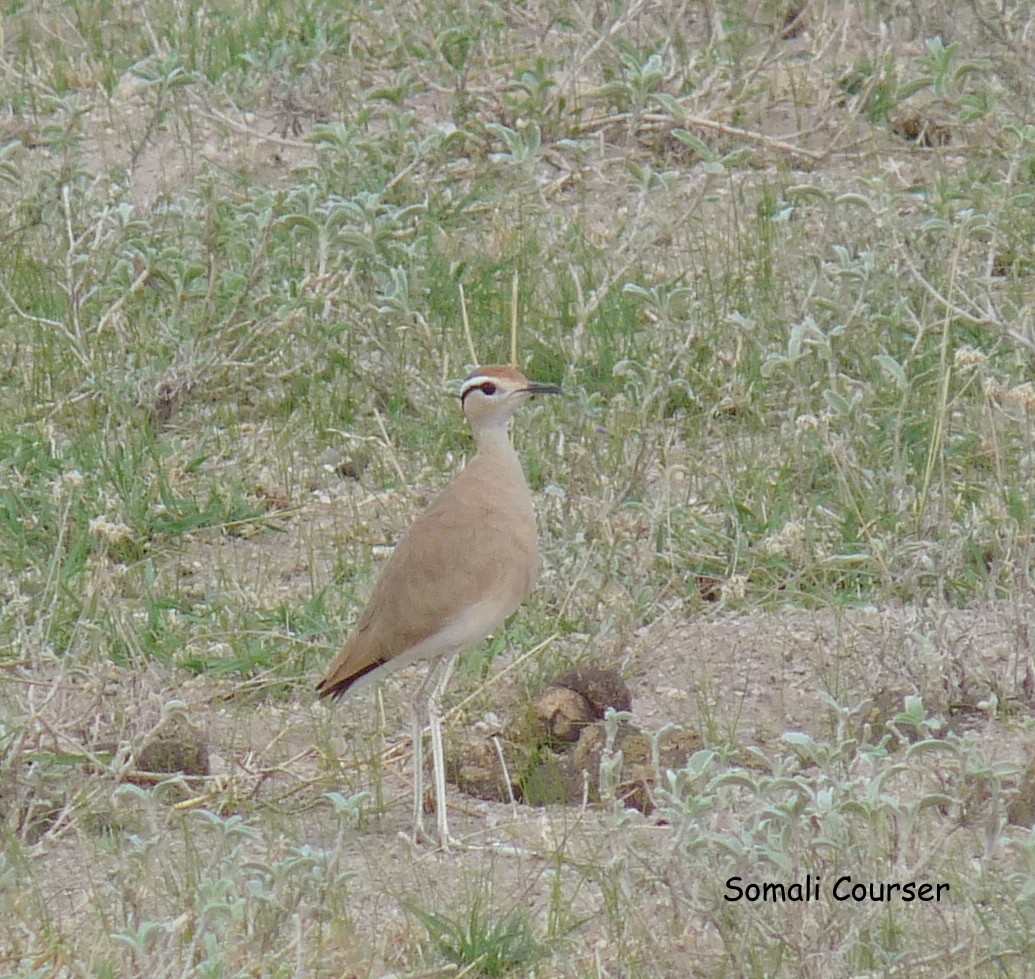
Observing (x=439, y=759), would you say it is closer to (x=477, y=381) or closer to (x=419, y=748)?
(x=419, y=748)

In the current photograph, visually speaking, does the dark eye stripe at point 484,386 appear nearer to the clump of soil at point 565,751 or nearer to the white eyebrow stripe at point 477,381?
the white eyebrow stripe at point 477,381

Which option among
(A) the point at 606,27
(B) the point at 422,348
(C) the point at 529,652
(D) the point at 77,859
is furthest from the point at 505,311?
(D) the point at 77,859

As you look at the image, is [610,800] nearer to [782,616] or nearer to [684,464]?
[782,616]

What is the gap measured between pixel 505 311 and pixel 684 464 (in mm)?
1091

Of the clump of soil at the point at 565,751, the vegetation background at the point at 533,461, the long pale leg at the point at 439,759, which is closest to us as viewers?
the vegetation background at the point at 533,461

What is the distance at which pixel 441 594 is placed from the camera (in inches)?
178

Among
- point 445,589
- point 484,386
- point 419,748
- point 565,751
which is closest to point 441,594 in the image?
point 445,589

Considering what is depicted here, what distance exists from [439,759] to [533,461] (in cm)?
190

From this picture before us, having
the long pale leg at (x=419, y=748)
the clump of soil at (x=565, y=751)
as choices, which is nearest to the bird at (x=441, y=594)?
the long pale leg at (x=419, y=748)

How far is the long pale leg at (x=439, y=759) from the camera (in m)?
4.34

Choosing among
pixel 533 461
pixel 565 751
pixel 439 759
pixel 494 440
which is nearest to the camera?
pixel 439 759

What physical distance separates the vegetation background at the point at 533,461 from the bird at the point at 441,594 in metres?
0.20

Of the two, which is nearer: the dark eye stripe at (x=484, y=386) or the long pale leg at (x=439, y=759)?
the long pale leg at (x=439, y=759)

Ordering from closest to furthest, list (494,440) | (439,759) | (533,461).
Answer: (439,759), (494,440), (533,461)
